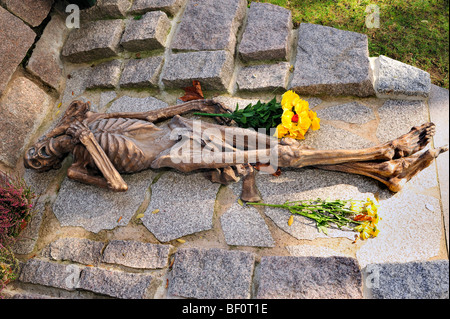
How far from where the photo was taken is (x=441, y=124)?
2488 millimetres

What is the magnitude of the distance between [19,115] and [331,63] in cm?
259

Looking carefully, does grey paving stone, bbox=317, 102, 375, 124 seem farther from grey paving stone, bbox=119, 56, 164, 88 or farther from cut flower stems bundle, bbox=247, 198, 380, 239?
grey paving stone, bbox=119, 56, 164, 88

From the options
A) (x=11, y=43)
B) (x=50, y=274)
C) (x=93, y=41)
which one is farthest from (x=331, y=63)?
(x=11, y=43)

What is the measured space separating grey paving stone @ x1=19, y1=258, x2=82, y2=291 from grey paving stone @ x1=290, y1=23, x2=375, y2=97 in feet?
6.72

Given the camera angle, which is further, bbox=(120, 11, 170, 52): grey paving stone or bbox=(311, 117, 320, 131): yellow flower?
bbox=(120, 11, 170, 52): grey paving stone

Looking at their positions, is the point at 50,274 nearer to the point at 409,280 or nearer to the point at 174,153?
the point at 174,153

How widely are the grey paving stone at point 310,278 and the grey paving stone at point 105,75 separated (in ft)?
6.91

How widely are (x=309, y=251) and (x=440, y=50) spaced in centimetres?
181

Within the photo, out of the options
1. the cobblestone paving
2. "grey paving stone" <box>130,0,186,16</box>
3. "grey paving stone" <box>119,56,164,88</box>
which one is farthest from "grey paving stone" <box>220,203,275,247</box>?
"grey paving stone" <box>130,0,186,16</box>

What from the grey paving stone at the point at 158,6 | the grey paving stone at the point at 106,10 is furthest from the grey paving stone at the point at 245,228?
the grey paving stone at the point at 106,10

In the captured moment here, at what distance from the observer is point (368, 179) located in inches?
94.7

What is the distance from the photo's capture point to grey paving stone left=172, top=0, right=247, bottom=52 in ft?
10.2

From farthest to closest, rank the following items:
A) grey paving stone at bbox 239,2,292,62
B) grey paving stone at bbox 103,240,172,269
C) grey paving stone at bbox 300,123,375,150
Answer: grey paving stone at bbox 239,2,292,62
grey paving stone at bbox 300,123,375,150
grey paving stone at bbox 103,240,172,269

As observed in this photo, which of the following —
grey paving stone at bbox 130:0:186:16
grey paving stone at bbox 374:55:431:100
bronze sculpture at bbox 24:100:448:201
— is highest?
grey paving stone at bbox 130:0:186:16
